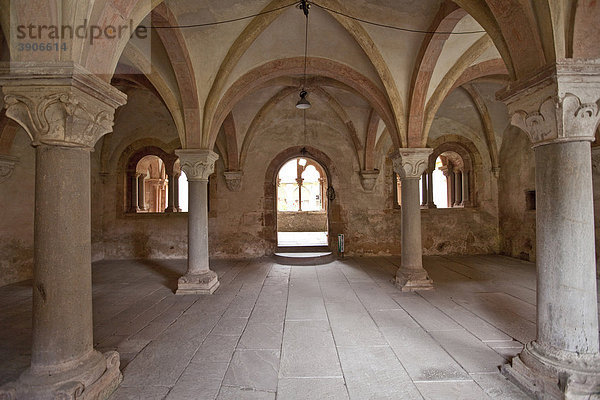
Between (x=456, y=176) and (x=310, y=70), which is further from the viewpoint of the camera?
(x=456, y=176)

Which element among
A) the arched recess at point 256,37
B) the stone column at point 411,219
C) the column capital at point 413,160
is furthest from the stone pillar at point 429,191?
the arched recess at point 256,37

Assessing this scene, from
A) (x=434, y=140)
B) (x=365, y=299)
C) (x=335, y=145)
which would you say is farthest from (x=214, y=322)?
(x=434, y=140)

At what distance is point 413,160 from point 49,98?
17.7 feet

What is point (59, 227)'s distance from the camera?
2.41m

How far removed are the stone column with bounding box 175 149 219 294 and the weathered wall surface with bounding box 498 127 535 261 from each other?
835 centimetres

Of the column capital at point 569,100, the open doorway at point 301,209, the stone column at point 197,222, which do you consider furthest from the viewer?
the open doorway at point 301,209

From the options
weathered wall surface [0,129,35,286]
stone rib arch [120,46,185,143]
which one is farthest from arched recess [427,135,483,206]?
weathered wall surface [0,129,35,286]

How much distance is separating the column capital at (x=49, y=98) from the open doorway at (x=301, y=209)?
8869 millimetres

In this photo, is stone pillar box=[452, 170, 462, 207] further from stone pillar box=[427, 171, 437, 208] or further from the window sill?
the window sill

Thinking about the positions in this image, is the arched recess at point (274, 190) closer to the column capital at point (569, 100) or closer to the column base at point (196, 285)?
the column base at point (196, 285)

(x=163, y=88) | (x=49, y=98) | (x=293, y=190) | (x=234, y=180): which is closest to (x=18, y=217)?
(x=163, y=88)

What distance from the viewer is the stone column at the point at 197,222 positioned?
572cm

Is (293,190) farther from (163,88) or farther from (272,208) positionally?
(163,88)

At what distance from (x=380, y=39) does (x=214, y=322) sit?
17.6 feet
